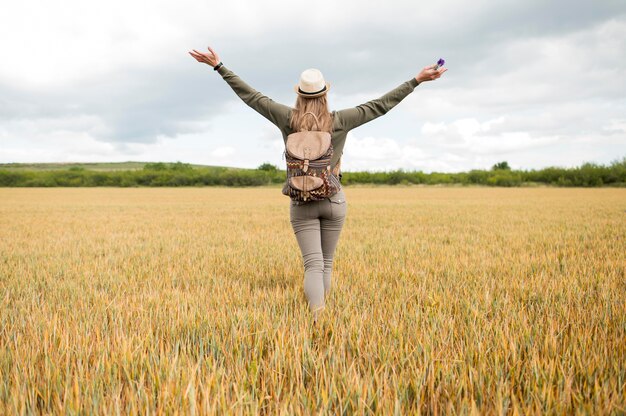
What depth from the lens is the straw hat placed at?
3.47 m

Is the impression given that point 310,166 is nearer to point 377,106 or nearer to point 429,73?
point 377,106

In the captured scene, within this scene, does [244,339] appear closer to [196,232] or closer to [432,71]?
[432,71]

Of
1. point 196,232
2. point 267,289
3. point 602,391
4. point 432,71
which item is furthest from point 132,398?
point 196,232

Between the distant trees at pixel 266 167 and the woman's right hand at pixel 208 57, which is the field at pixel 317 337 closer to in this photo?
the woman's right hand at pixel 208 57

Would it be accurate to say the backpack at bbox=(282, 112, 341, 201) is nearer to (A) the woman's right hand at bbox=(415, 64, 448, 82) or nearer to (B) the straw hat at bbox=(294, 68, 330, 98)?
(B) the straw hat at bbox=(294, 68, 330, 98)

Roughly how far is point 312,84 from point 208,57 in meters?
1.13

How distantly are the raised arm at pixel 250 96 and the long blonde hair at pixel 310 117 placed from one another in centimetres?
13

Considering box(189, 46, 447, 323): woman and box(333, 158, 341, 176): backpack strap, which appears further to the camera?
box(333, 158, 341, 176): backpack strap

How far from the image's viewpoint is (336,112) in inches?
149

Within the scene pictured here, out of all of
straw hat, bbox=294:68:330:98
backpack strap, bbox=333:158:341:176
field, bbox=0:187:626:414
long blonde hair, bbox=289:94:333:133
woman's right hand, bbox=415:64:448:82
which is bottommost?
field, bbox=0:187:626:414

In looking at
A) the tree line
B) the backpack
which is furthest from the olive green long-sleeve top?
the tree line

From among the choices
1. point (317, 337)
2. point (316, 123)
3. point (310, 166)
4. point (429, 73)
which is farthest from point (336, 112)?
point (317, 337)

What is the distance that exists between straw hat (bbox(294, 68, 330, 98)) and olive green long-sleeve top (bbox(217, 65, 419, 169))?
283mm

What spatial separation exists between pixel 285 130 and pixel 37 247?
790cm
